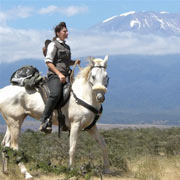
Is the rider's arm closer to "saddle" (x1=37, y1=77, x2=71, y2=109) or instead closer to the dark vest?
the dark vest

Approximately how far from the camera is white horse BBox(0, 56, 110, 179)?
388 inches

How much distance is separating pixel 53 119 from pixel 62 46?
5.34 feet

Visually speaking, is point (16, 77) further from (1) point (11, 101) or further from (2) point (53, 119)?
(2) point (53, 119)

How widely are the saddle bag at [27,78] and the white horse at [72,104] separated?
0.12 m

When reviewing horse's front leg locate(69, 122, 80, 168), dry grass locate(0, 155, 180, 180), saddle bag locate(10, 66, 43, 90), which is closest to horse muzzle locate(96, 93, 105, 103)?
Result: horse's front leg locate(69, 122, 80, 168)

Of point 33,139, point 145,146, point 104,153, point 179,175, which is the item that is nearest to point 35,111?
point 104,153

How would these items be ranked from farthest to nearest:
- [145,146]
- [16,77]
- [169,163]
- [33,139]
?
[145,146], [33,139], [169,163], [16,77]

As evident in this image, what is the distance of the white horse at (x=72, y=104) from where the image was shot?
9844mm

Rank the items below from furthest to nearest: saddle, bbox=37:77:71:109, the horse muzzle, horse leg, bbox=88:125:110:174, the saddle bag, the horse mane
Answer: horse leg, bbox=88:125:110:174 → the saddle bag → the horse mane → saddle, bbox=37:77:71:109 → the horse muzzle

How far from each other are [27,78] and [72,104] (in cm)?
131

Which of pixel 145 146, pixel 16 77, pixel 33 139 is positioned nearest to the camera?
pixel 16 77

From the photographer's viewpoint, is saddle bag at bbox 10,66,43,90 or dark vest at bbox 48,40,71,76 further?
saddle bag at bbox 10,66,43,90

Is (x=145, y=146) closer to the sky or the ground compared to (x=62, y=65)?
closer to the ground

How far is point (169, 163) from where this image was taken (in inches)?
460
